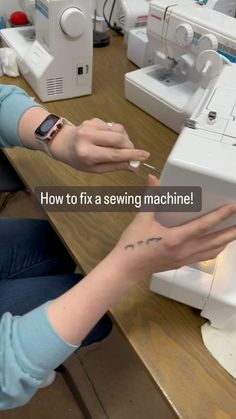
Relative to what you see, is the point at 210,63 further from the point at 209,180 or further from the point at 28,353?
the point at 28,353

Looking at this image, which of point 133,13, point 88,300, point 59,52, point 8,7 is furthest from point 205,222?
point 8,7

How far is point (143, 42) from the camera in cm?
128

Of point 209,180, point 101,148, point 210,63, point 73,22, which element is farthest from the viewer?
point 73,22

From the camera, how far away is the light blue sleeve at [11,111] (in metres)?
0.90

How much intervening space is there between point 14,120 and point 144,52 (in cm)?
61

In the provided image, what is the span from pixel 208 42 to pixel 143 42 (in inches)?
14.5

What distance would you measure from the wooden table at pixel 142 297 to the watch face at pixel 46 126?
0.15 m

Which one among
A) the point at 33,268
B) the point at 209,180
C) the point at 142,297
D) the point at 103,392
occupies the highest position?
the point at 209,180

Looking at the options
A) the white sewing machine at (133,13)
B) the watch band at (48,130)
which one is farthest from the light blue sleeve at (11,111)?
the white sewing machine at (133,13)

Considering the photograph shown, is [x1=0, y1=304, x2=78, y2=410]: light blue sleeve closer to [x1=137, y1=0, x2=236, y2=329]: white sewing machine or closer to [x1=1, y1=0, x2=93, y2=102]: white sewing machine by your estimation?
[x1=137, y1=0, x2=236, y2=329]: white sewing machine

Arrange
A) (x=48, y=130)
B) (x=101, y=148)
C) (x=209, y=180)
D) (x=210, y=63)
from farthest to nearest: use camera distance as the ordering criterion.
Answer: (x=210, y=63) → (x=48, y=130) → (x=101, y=148) → (x=209, y=180)

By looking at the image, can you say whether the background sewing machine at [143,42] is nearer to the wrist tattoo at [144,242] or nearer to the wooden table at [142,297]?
the wooden table at [142,297]

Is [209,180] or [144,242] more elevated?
[209,180]

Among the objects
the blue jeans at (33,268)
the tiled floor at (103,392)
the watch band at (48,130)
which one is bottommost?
the tiled floor at (103,392)
